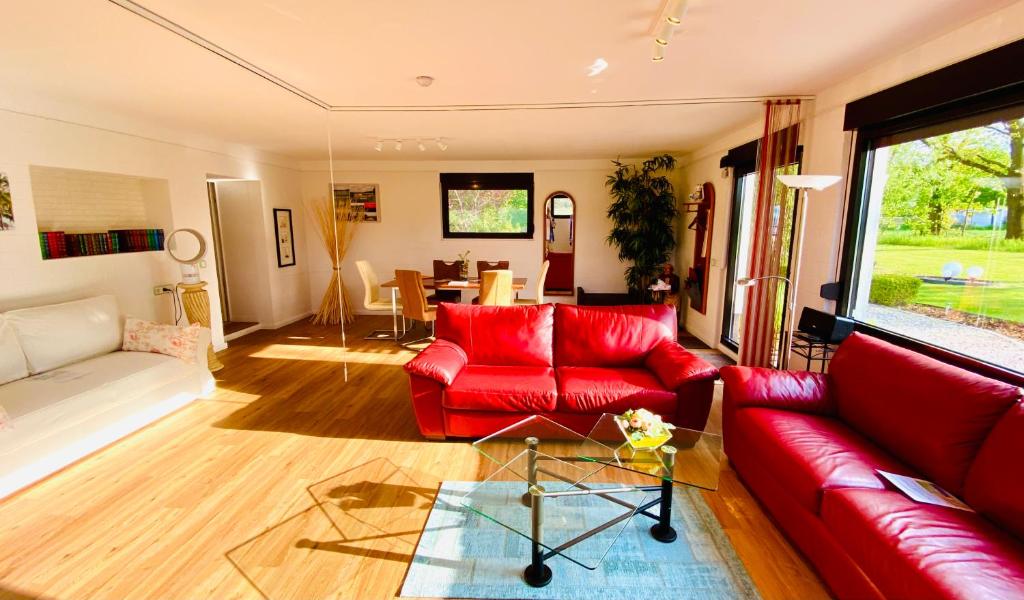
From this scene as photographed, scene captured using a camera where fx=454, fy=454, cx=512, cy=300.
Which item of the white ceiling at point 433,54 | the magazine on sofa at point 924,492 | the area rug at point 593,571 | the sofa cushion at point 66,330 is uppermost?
the white ceiling at point 433,54

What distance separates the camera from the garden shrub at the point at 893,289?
8.83 ft

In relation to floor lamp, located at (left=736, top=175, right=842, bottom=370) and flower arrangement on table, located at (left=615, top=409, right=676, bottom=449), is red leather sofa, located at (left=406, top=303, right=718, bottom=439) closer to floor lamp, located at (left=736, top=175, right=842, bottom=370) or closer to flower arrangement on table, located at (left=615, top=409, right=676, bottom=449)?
flower arrangement on table, located at (left=615, top=409, right=676, bottom=449)

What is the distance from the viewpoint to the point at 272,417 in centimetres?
345

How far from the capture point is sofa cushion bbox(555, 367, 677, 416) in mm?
2803

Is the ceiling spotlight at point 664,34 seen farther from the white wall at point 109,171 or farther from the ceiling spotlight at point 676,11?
the white wall at point 109,171

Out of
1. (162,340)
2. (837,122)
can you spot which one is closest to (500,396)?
(162,340)

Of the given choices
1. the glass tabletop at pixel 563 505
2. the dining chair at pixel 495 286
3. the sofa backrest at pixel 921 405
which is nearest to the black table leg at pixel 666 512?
the glass tabletop at pixel 563 505

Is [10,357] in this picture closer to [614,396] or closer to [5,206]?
[5,206]

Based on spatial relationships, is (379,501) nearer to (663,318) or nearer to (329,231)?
(663,318)

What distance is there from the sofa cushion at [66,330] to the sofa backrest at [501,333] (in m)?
2.57

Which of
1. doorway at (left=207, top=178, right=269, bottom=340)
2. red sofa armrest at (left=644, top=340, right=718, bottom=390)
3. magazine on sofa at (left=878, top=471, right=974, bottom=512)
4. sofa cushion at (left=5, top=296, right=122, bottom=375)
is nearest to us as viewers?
magazine on sofa at (left=878, top=471, right=974, bottom=512)

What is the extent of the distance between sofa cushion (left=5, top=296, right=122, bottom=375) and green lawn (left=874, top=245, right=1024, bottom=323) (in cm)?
558

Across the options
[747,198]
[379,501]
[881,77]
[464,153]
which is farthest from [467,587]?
[464,153]

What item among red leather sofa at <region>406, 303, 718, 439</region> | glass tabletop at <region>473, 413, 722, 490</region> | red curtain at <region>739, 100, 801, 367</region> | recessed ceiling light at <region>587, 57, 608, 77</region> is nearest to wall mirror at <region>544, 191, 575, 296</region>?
red curtain at <region>739, 100, 801, 367</region>
